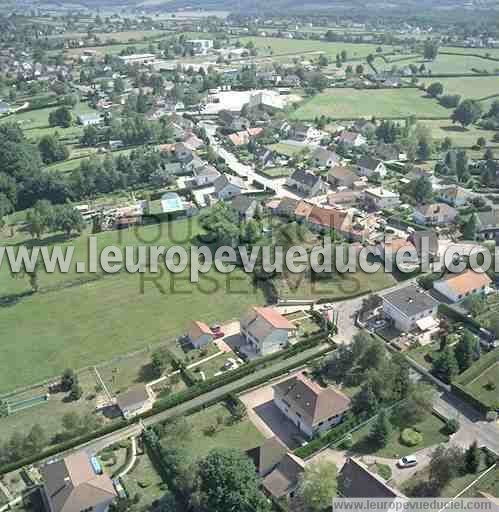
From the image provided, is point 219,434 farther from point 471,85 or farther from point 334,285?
point 471,85

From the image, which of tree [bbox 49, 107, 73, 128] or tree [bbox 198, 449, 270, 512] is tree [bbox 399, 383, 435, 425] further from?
tree [bbox 49, 107, 73, 128]

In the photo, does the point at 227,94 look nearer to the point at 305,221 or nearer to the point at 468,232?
the point at 305,221

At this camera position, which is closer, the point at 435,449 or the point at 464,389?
the point at 435,449

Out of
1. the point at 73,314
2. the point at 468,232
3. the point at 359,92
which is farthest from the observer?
the point at 359,92

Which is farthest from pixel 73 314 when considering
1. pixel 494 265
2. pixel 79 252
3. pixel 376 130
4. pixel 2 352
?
pixel 376 130

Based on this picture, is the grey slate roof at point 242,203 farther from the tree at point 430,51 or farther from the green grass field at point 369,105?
the tree at point 430,51

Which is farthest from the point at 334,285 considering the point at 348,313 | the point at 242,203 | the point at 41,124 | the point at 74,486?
the point at 41,124
